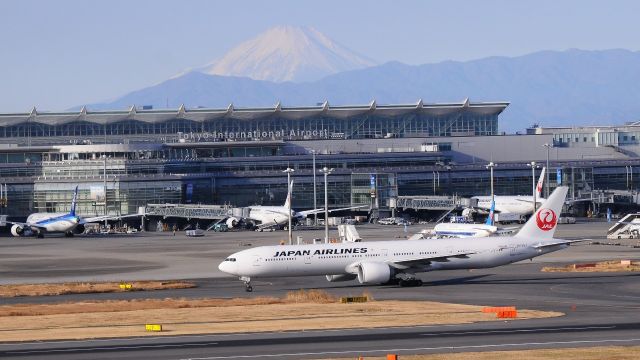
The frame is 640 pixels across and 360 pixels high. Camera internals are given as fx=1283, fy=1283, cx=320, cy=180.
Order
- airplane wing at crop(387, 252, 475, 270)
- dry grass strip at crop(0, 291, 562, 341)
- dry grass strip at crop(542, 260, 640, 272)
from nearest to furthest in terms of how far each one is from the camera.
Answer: dry grass strip at crop(0, 291, 562, 341) → airplane wing at crop(387, 252, 475, 270) → dry grass strip at crop(542, 260, 640, 272)

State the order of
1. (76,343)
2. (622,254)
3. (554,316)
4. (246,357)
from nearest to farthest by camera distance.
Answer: (246,357), (76,343), (554,316), (622,254)

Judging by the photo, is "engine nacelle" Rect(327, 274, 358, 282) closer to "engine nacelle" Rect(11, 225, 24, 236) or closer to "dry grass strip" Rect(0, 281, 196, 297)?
"dry grass strip" Rect(0, 281, 196, 297)

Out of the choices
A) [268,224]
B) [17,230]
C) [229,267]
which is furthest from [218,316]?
[268,224]

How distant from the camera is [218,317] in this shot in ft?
229

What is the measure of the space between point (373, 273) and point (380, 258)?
2.22 metres

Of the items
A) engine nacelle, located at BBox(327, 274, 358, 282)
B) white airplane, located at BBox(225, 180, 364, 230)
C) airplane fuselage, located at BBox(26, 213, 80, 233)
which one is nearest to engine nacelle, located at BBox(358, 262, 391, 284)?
engine nacelle, located at BBox(327, 274, 358, 282)

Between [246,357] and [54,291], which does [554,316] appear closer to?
[246,357]

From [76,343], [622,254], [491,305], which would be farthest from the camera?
[622,254]

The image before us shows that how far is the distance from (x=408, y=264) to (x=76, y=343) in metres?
35.4

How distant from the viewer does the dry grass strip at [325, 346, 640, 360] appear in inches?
2021

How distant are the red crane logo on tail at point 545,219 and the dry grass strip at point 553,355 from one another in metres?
39.8

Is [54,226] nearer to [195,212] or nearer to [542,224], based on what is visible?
[195,212]

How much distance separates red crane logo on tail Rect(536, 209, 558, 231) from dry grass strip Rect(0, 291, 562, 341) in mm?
19801

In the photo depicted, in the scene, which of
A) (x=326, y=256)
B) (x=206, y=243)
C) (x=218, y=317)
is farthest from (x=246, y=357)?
(x=206, y=243)
